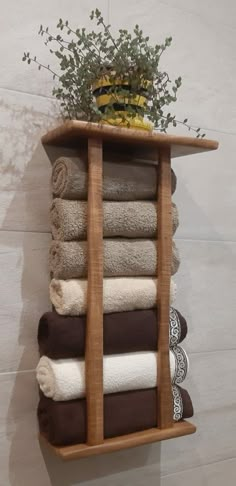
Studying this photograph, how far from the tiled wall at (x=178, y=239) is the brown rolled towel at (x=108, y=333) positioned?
0.09m

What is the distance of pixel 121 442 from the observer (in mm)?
858

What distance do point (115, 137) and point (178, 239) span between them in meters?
0.38

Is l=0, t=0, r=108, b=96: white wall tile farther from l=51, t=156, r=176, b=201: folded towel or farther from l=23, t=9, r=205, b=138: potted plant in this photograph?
l=51, t=156, r=176, b=201: folded towel

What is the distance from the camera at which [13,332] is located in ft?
2.97

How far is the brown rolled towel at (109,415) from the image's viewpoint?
2.71ft

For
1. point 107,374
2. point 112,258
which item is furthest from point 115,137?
point 107,374

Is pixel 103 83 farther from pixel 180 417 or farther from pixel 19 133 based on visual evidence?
pixel 180 417

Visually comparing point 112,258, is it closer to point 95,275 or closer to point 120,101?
point 95,275

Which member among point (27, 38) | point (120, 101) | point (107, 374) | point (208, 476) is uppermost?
point (27, 38)

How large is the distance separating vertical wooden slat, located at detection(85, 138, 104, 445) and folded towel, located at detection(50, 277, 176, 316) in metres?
0.02

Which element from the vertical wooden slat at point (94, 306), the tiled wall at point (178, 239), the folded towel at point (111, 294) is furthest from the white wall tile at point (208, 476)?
the folded towel at point (111, 294)

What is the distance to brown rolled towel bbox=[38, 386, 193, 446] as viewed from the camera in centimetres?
83

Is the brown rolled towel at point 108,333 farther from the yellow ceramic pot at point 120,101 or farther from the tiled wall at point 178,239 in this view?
the yellow ceramic pot at point 120,101

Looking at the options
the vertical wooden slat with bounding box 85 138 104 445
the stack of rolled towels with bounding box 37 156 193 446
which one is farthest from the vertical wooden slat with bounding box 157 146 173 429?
the vertical wooden slat with bounding box 85 138 104 445
